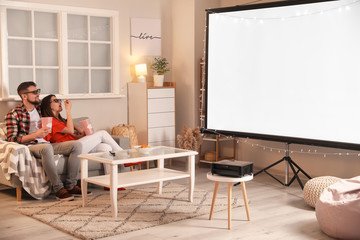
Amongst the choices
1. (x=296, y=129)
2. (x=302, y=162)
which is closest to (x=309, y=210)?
(x=296, y=129)

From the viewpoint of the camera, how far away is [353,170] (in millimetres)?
5328

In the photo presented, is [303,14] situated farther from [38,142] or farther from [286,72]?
[38,142]

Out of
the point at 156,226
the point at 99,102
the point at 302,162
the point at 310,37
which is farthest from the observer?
the point at 99,102

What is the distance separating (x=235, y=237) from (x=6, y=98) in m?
3.03

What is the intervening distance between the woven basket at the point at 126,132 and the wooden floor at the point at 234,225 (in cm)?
135

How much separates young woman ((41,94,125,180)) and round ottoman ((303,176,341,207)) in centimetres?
193

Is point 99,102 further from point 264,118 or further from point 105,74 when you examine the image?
point 264,118

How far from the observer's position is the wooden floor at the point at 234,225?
371 centimetres

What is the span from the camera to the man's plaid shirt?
492 cm

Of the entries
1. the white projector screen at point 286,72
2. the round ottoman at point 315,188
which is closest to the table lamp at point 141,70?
the white projector screen at point 286,72

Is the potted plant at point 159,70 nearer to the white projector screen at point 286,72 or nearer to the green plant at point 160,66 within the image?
the green plant at point 160,66

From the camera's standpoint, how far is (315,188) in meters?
4.43

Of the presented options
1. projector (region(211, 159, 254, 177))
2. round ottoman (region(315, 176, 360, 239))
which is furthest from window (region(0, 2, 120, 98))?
round ottoman (region(315, 176, 360, 239))

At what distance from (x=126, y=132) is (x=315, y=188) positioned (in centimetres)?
247
